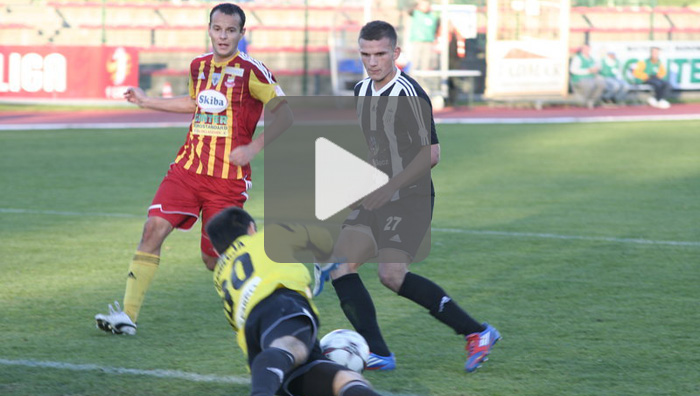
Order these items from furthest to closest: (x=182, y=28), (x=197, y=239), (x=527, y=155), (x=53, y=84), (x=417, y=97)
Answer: (x=182, y=28) < (x=53, y=84) < (x=527, y=155) < (x=197, y=239) < (x=417, y=97)

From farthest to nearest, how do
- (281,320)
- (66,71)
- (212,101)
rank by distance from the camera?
1. (66,71)
2. (212,101)
3. (281,320)

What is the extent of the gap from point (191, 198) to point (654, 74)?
22318 millimetres

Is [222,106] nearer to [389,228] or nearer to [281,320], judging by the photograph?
[389,228]

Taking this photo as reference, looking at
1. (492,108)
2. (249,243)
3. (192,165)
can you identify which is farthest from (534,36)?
(249,243)

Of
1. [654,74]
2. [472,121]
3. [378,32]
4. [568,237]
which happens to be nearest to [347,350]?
[378,32]

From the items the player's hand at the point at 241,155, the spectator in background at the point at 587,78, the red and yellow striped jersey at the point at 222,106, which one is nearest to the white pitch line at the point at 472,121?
the spectator in background at the point at 587,78

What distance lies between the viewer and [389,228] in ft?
16.0

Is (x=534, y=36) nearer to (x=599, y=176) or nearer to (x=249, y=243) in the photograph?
(x=599, y=176)

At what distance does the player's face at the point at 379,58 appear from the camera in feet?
15.8

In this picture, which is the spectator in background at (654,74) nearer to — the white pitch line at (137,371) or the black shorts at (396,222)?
the black shorts at (396,222)

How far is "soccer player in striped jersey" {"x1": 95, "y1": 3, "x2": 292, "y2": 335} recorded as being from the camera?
5.65 m

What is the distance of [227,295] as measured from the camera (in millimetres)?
3939

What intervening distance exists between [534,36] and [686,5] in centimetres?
1343

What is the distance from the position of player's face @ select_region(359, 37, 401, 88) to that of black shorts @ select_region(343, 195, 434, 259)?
597mm
